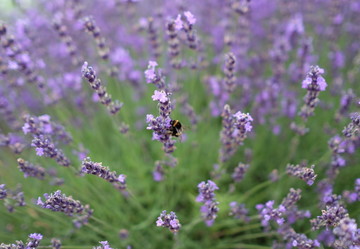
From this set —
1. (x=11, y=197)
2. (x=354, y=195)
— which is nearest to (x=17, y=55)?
(x=11, y=197)

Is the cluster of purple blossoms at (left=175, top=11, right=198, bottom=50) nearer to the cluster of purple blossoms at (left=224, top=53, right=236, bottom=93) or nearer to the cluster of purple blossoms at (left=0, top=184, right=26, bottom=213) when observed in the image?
the cluster of purple blossoms at (left=224, top=53, right=236, bottom=93)

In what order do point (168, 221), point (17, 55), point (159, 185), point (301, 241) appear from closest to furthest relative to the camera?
point (168, 221) → point (301, 241) → point (17, 55) → point (159, 185)

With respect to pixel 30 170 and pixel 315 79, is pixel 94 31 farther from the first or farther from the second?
pixel 315 79

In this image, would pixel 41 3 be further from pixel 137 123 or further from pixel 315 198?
pixel 315 198

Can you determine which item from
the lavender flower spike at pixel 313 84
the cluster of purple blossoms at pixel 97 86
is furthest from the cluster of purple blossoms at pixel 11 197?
the lavender flower spike at pixel 313 84

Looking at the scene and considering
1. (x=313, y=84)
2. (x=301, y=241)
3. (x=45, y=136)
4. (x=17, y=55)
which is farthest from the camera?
(x=17, y=55)

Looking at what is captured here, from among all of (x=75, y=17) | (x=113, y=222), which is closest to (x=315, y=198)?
(x=113, y=222)

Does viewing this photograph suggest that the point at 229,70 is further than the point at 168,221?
Yes

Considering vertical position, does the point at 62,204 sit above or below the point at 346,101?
below

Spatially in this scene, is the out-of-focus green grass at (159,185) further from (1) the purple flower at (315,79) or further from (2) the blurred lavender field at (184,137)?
(1) the purple flower at (315,79)
